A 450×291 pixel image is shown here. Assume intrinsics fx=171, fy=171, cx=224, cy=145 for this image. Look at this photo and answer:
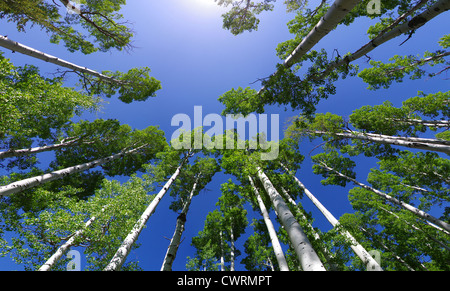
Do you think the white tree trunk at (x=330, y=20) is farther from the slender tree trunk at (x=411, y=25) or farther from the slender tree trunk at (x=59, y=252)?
the slender tree trunk at (x=59, y=252)

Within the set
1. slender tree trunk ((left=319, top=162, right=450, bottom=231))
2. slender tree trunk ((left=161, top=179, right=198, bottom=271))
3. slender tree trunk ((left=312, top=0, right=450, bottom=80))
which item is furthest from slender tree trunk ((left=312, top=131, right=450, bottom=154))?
slender tree trunk ((left=161, top=179, right=198, bottom=271))

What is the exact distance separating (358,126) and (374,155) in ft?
8.31

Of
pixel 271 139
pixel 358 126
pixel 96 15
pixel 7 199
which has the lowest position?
pixel 7 199

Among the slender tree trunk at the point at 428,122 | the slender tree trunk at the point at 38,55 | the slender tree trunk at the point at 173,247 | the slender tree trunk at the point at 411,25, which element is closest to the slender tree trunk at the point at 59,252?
the slender tree trunk at the point at 173,247

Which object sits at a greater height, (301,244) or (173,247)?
(301,244)

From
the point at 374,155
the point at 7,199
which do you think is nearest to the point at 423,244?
the point at 374,155

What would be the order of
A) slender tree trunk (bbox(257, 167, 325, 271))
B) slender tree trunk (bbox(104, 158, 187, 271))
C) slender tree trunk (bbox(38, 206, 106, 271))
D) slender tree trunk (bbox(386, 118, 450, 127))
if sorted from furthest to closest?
1. slender tree trunk (bbox(386, 118, 450, 127))
2. slender tree trunk (bbox(38, 206, 106, 271))
3. slender tree trunk (bbox(104, 158, 187, 271))
4. slender tree trunk (bbox(257, 167, 325, 271))

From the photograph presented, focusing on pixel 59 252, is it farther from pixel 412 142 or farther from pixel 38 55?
pixel 412 142

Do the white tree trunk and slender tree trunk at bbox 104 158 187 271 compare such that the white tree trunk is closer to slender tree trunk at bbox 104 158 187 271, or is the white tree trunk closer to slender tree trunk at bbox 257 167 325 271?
slender tree trunk at bbox 257 167 325 271

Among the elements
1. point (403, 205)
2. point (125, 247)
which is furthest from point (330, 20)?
point (403, 205)

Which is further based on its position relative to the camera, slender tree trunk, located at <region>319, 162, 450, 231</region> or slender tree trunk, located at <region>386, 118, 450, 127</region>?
slender tree trunk, located at <region>386, 118, 450, 127</region>

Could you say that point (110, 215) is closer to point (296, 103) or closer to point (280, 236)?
point (280, 236)

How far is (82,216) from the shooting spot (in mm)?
6191
